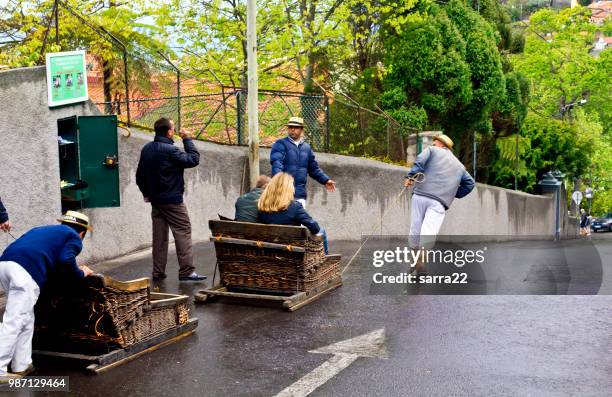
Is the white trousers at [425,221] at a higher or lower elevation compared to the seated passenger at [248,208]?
lower

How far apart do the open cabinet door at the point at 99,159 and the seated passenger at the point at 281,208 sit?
292 centimetres

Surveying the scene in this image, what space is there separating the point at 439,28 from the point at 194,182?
978 cm

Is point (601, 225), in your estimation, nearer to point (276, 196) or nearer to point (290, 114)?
point (290, 114)

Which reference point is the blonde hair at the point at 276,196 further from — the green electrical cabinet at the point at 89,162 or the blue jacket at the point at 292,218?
the green electrical cabinet at the point at 89,162

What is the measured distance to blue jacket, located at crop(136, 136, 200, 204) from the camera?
9344mm

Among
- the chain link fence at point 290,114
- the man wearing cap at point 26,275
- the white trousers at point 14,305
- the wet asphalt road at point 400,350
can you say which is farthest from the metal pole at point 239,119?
the white trousers at point 14,305

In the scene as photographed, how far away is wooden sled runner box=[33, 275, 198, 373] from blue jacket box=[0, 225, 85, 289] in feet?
0.69

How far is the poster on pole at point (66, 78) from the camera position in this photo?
957cm

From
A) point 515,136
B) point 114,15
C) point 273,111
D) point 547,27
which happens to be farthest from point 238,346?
point 547,27

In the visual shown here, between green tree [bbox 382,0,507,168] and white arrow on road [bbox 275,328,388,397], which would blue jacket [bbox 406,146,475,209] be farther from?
green tree [bbox 382,0,507,168]

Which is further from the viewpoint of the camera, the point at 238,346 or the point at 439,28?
the point at 439,28

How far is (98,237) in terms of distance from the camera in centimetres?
1105

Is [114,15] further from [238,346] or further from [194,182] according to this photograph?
[238,346]

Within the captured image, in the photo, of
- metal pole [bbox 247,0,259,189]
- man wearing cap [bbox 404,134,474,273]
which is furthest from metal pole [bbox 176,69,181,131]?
man wearing cap [bbox 404,134,474,273]
